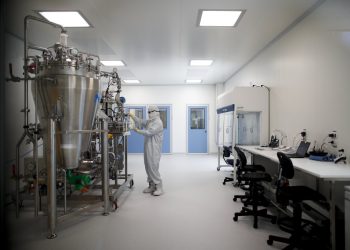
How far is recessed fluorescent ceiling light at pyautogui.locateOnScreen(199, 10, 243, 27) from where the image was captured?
2.84 metres

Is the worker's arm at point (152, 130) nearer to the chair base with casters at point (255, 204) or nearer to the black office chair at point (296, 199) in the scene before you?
the chair base with casters at point (255, 204)

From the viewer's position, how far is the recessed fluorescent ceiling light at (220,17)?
284 centimetres

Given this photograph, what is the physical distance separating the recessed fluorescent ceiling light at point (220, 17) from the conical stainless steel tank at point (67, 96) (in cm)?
161

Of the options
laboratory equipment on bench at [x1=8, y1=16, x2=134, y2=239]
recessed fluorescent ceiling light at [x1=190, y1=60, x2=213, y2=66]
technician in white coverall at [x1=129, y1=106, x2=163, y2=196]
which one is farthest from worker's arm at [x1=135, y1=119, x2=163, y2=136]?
recessed fluorescent ceiling light at [x1=190, y1=60, x2=213, y2=66]

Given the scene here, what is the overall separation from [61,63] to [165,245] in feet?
7.20

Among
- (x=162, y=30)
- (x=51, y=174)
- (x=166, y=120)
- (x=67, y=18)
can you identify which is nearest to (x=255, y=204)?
(x=51, y=174)

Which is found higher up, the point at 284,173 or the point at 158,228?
the point at 284,173

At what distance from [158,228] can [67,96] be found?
1785mm

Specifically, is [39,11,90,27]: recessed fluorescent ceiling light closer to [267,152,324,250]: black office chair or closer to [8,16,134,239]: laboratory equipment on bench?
[8,16,134,239]: laboratory equipment on bench

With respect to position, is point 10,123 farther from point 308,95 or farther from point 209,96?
point 209,96

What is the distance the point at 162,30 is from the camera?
11.1ft

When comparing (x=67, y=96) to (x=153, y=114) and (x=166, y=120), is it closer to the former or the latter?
(x=153, y=114)

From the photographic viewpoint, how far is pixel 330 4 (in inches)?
97.7

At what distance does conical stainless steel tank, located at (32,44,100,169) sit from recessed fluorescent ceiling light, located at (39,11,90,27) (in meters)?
0.72
